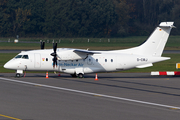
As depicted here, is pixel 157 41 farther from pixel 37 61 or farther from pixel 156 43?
pixel 37 61

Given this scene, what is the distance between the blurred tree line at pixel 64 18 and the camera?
366 feet

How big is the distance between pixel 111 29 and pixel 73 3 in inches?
785

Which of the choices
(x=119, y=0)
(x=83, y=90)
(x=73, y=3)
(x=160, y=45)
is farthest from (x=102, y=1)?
(x=83, y=90)

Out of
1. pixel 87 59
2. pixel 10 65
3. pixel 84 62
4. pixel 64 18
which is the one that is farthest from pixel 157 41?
pixel 64 18

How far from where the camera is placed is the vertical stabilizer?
3362 cm

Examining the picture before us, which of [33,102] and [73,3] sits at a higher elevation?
[73,3]

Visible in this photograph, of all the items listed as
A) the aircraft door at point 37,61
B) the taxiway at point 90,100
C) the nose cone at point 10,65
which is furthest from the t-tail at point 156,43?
the nose cone at point 10,65

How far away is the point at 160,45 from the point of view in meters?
33.9

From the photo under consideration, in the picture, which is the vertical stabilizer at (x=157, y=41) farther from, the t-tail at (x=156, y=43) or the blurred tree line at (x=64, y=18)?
the blurred tree line at (x=64, y=18)

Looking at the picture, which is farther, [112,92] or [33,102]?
[112,92]

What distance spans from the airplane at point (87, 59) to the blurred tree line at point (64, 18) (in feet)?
265

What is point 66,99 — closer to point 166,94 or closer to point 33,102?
point 33,102

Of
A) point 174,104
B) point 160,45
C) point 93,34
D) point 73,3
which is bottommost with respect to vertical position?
point 174,104

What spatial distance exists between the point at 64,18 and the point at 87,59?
277 ft
